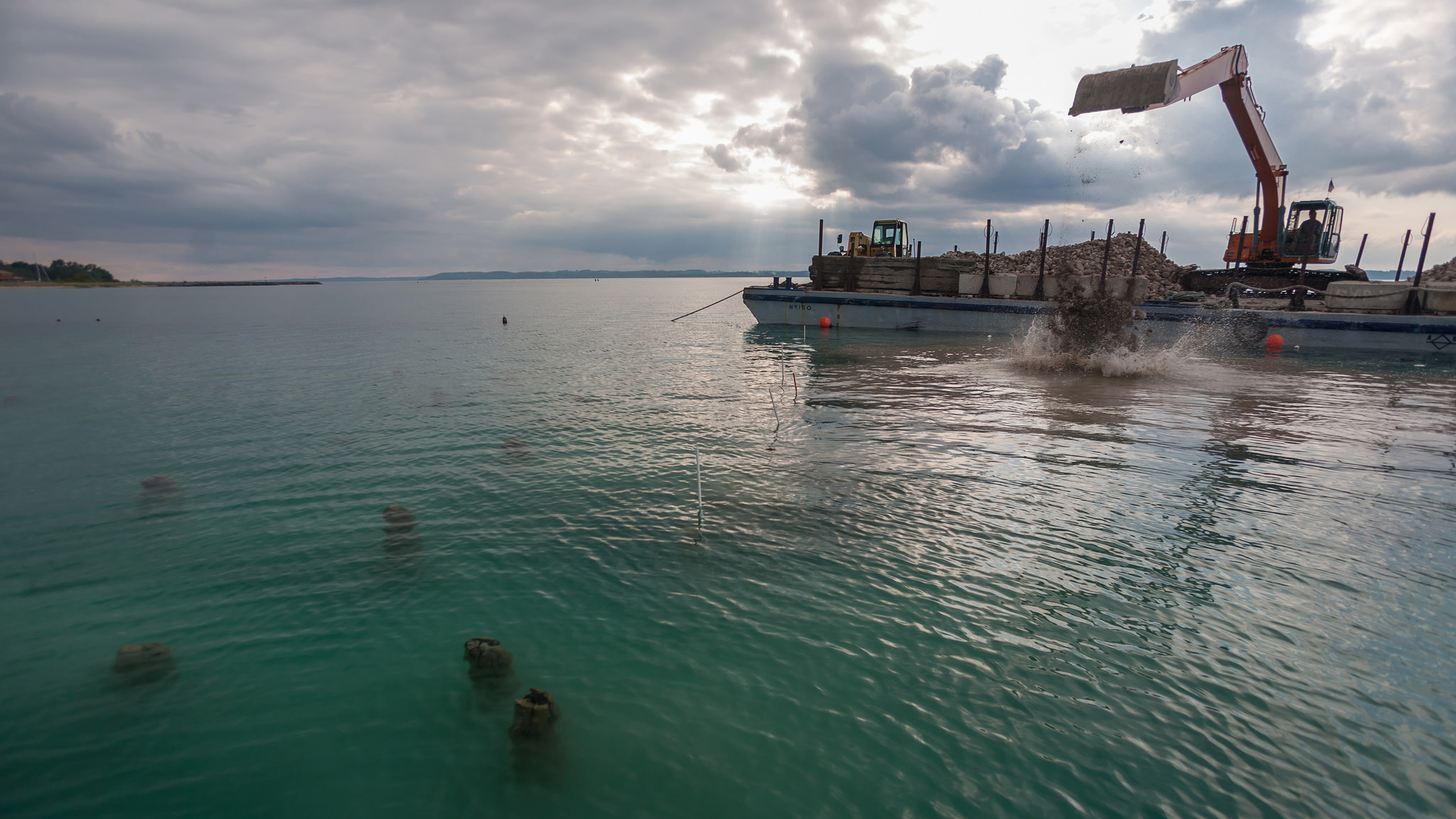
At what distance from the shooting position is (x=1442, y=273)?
124 feet

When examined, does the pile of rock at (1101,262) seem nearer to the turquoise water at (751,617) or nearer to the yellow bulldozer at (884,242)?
the yellow bulldozer at (884,242)

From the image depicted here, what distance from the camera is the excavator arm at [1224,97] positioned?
2092cm

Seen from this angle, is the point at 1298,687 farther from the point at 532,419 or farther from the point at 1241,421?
the point at 532,419

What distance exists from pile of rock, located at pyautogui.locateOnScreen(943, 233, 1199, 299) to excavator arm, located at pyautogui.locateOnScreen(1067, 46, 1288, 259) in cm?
690

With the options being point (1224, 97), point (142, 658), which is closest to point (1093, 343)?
point (1224, 97)

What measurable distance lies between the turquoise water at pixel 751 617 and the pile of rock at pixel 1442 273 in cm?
3567

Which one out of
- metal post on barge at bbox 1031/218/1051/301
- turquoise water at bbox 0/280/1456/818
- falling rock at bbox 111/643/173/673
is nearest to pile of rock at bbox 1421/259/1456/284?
metal post on barge at bbox 1031/218/1051/301

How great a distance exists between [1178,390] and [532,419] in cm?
1684

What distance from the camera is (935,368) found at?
21234 mm

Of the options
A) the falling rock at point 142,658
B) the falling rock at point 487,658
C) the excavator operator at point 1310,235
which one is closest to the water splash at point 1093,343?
the excavator operator at point 1310,235

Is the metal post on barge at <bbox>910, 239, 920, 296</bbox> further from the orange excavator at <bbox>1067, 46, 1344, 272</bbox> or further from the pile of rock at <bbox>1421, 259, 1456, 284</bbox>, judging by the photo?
the pile of rock at <bbox>1421, 259, 1456, 284</bbox>

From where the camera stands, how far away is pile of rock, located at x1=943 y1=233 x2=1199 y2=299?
135ft

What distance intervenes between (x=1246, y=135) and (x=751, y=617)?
3811 cm

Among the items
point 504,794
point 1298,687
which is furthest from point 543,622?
point 1298,687
